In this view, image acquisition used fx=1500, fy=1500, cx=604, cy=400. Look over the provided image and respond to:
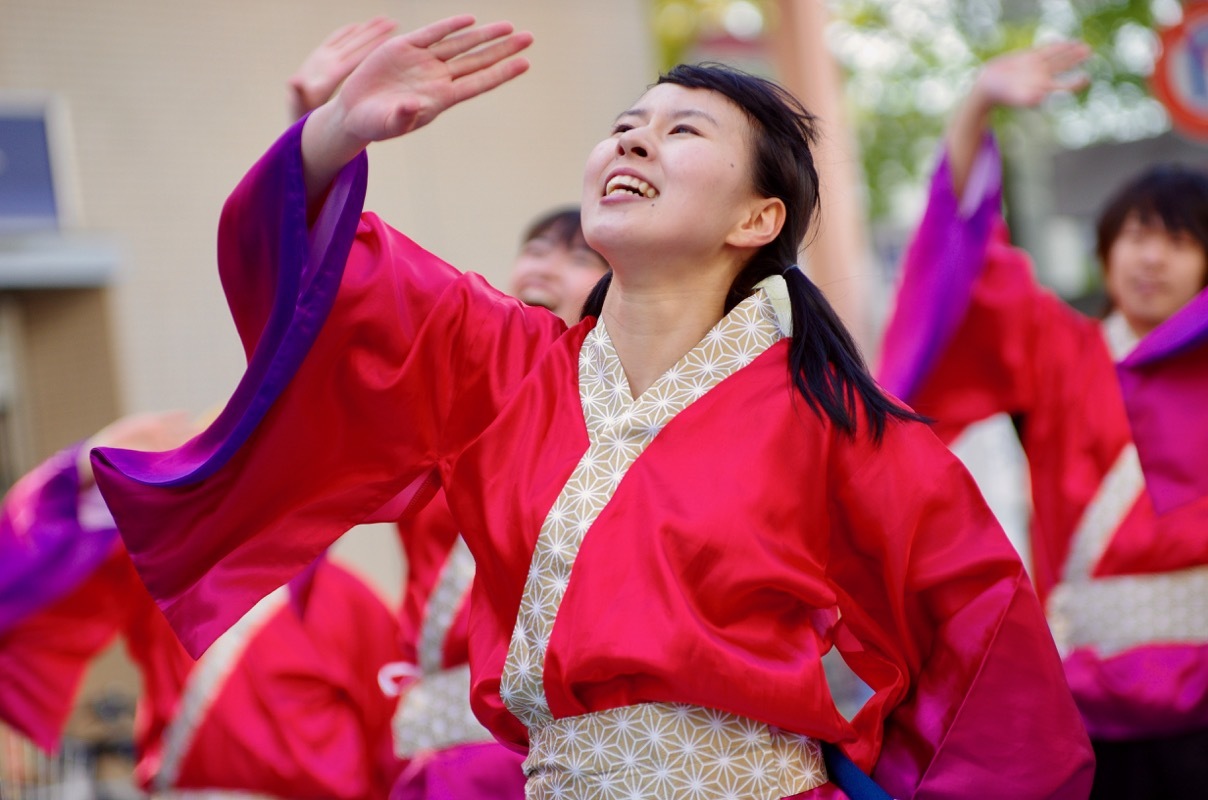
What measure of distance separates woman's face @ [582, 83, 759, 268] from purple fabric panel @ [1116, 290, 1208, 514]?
2.87 feet

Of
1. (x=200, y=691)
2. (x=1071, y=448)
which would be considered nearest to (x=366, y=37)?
(x=1071, y=448)

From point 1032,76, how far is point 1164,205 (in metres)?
0.46

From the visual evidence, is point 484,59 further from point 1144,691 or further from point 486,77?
point 1144,691

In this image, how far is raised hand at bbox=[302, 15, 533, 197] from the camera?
70.7 inches

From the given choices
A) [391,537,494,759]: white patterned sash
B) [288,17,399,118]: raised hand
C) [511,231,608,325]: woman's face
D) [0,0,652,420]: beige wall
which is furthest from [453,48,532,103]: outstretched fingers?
[0,0,652,420]: beige wall

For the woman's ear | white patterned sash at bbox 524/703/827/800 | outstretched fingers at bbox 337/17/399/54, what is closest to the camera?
white patterned sash at bbox 524/703/827/800

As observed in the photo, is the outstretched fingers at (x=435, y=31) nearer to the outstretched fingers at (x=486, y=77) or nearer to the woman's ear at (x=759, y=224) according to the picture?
the outstretched fingers at (x=486, y=77)

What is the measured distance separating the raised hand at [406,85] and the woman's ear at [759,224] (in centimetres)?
35

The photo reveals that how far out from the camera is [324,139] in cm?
185

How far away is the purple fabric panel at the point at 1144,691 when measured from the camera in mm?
2678

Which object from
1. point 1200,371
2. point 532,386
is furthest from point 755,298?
point 1200,371

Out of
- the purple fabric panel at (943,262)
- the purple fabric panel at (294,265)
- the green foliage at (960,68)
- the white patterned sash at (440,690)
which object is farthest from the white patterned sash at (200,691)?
the green foliage at (960,68)

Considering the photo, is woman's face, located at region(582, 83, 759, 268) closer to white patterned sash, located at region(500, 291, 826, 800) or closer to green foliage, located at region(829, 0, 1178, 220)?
white patterned sash, located at region(500, 291, 826, 800)

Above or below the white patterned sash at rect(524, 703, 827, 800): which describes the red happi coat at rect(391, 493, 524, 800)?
below
